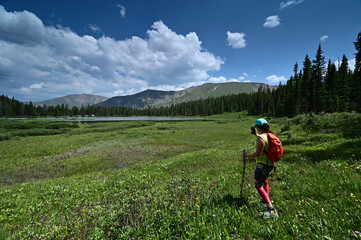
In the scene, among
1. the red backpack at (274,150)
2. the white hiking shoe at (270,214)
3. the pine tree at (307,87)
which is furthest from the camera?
the pine tree at (307,87)

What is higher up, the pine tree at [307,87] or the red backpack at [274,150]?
the pine tree at [307,87]

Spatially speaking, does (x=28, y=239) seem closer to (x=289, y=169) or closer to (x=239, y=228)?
(x=239, y=228)

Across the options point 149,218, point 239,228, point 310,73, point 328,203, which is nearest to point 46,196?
point 149,218

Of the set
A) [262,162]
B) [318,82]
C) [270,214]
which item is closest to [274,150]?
[262,162]

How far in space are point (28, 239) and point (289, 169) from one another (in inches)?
429

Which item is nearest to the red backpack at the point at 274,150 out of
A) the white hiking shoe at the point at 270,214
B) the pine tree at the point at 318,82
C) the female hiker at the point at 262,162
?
the female hiker at the point at 262,162

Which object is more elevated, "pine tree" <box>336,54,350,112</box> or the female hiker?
"pine tree" <box>336,54,350,112</box>

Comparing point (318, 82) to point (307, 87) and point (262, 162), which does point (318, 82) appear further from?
point (262, 162)

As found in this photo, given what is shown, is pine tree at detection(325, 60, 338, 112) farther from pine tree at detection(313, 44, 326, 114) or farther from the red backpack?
the red backpack

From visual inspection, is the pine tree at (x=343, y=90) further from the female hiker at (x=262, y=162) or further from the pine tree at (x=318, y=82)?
the female hiker at (x=262, y=162)

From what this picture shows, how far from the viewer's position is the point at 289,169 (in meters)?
7.63

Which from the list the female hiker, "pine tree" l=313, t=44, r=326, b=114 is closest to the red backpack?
the female hiker

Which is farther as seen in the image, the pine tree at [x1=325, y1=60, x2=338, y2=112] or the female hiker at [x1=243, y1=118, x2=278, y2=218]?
the pine tree at [x1=325, y1=60, x2=338, y2=112]

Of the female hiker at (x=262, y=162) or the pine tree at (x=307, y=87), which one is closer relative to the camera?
the female hiker at (x=262, y=162)
